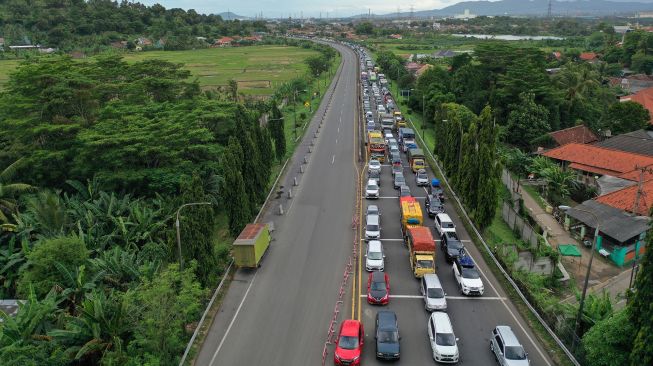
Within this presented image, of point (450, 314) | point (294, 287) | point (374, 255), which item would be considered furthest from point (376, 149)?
point (450, 314)

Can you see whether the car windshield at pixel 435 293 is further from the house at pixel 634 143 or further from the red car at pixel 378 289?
the house at pixel 634 143

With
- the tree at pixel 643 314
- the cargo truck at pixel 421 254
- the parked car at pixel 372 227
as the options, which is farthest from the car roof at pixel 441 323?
the parked car at pixel 372 227

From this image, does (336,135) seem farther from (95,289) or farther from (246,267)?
(95,289)

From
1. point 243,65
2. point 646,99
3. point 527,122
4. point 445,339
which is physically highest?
point 243,65

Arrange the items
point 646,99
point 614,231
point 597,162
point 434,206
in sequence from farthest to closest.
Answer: point 646,99 < point 597,162 < point 434,206 < point 614,231

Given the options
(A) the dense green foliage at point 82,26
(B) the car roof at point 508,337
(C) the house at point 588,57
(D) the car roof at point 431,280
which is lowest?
(D) the car roof at point 431,280

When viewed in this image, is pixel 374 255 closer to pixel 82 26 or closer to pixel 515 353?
pixel 515 353
